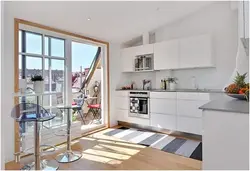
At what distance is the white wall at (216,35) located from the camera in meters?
3.73

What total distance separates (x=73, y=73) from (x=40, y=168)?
6.83 feet

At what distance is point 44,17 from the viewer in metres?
2.97

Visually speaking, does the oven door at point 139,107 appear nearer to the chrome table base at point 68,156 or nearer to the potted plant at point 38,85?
the chrome table base at point 68,156

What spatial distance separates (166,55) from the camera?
13.7ft

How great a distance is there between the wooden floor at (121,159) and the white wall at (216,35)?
6.49ft

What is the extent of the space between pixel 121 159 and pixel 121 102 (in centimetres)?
211

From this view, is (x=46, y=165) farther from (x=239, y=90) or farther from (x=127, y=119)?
(x=239, y=90)

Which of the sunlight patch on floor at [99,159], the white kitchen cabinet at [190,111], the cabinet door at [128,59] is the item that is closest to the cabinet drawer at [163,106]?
the white kitchen cabinet at [190,111]

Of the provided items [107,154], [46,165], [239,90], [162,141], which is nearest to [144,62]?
[162,141]

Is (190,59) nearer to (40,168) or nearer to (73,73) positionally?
(73,73)

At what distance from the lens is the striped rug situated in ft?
10.0

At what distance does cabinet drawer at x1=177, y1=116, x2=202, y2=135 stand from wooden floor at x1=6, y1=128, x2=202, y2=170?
94cm

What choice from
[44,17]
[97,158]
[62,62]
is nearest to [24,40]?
[44,17]

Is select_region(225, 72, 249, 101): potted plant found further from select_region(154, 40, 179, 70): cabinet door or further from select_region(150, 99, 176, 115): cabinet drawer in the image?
select_region(154, 40, 179, 70): cabinet door
